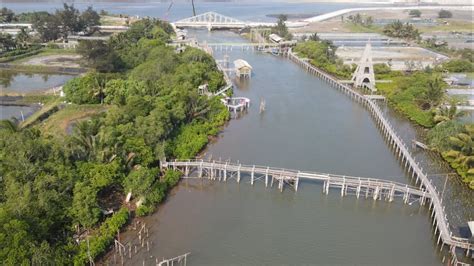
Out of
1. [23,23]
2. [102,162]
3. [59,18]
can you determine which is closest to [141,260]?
[102,162]

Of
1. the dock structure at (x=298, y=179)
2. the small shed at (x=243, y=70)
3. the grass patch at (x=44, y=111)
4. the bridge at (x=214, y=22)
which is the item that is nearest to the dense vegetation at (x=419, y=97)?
the dock structure at (x=298, y=179)

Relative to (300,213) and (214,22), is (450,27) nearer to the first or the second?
(214,22)

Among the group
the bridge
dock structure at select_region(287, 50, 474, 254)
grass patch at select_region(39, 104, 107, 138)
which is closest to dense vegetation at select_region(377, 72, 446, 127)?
dock structure at select_region(287, 50, 474, 254)

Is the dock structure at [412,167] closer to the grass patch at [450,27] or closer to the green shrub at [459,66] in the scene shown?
the green shrub at [459,66]

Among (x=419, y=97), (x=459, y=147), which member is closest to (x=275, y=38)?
(x=419, y=97)

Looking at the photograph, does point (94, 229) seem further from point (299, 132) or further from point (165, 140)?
point (299, 132)
